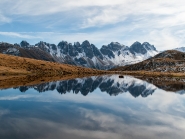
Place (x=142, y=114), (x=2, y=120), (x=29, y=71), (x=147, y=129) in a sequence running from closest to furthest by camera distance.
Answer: (x=147, y=129)
(x=2, y=120)
(x=142, y=114)
(x=29, y=71)

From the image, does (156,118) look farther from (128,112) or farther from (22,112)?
(22,112)

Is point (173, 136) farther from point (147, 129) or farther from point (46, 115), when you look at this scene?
point (46, 115)

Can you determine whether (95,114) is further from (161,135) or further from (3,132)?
(3,132)

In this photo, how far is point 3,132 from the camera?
106ft

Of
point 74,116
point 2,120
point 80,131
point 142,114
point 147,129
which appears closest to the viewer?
point 80,131

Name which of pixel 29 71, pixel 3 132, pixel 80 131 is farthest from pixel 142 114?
pixel 29 71

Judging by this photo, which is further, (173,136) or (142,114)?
(142,114)

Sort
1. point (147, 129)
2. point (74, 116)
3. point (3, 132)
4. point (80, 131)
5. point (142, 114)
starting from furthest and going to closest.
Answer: point (142, 114), point (74, 116), point (147, 129), point (80, 131), point (3, 132)

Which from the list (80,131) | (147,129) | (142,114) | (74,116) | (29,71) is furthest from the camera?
(29,71)

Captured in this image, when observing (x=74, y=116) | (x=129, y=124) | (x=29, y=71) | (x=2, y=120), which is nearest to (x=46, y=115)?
(x=74, y=116)

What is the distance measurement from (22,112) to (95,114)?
15.8 metres

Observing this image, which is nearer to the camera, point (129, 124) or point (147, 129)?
point (147, 129)

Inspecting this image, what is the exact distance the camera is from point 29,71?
18338 cm

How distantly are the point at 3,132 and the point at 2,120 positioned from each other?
798cm
